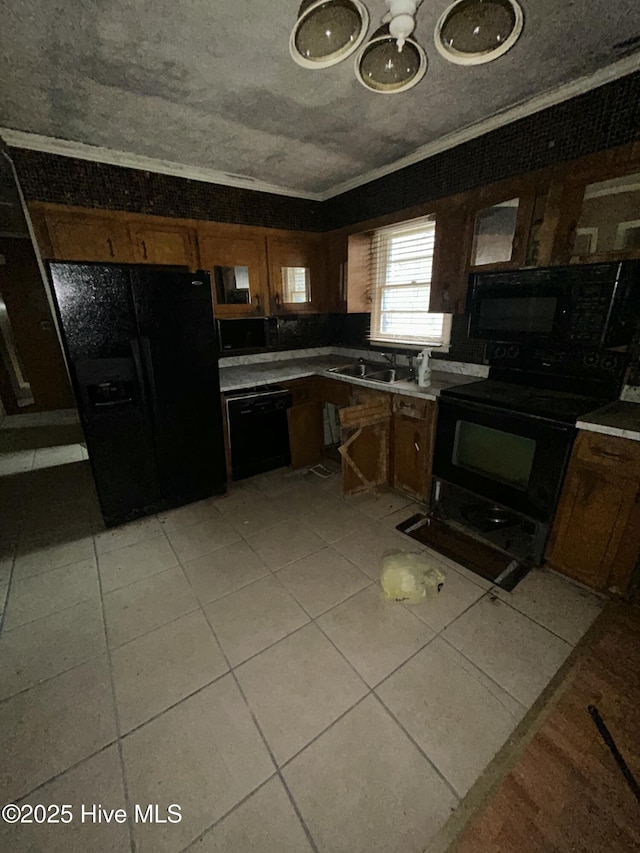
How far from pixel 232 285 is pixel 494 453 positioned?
8.91 feet

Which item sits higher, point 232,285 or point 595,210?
point 595,210

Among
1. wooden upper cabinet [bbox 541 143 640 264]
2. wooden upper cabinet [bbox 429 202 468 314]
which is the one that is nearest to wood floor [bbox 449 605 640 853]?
wooden upper cabinet [bbox 541 143 640 264]

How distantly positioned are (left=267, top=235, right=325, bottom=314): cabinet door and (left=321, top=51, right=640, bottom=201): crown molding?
92 centimetres

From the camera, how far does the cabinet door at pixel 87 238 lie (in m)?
2.53

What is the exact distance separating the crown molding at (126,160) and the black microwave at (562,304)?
2.35 metres

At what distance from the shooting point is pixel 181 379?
2598 mm

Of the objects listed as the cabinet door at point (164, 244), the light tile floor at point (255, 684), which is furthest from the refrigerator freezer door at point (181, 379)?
the cabinet door at point (164, 244)

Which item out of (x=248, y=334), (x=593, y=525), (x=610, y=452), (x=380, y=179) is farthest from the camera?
(x=248, y=334)

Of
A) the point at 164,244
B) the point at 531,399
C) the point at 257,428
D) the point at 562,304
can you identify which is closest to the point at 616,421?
the point at 531,399

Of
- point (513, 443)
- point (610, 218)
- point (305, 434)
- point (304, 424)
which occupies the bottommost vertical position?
point (305, 434)

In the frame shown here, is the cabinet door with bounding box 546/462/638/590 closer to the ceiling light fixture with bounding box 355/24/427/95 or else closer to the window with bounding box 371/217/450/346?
the window with bounding box 371/217/450/346

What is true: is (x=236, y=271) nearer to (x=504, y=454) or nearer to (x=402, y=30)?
(x=402, y=30)

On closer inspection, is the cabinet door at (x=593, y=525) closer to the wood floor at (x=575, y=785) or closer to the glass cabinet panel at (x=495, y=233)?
the wood floor at (x=575, y=785)

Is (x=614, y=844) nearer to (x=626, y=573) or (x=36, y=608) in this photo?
(x=626, y=573)
